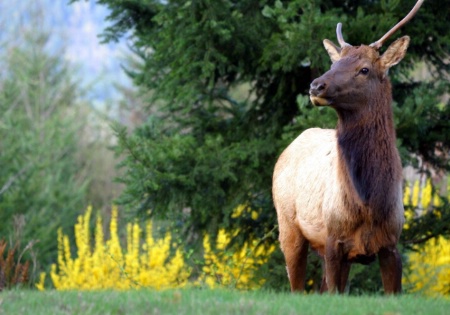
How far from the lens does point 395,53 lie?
7316mm

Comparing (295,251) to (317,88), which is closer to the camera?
(317,88)

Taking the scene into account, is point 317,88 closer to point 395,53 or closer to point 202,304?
point 395,53

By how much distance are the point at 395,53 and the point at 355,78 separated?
422 millimetres

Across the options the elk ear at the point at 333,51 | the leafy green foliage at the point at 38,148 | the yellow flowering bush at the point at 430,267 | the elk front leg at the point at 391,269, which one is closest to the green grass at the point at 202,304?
the elk front leg at the point at 391,269

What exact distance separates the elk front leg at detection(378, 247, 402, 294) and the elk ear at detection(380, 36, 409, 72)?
58.1 inches

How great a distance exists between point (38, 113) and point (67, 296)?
68.6 ft

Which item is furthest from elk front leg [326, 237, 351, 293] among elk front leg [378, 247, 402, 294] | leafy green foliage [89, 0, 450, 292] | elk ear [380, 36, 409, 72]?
leafy green foliage [89, 0, 450, 292]

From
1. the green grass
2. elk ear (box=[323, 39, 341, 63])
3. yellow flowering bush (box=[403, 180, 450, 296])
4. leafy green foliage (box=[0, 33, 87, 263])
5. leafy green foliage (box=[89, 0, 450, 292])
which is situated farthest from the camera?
leafy green foliage (box=[0, 33, 87, 263])

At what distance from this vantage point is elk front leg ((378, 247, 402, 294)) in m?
6.99

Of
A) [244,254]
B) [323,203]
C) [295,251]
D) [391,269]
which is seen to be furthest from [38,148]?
[391,269]

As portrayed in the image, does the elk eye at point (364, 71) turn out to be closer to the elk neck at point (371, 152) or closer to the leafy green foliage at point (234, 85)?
the elk neck at point (371, 152)

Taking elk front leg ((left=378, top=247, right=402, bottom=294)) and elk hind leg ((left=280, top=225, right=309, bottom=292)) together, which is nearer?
elk front leg ((left=378, top=247, right=402, bottom=294))

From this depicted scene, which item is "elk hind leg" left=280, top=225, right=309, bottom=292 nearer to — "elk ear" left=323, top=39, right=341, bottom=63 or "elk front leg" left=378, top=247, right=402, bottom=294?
"elk front leg" left=378, top=247, right=402, bottom=294

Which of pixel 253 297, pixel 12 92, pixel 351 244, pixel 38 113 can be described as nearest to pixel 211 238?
pixel 351 244
